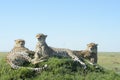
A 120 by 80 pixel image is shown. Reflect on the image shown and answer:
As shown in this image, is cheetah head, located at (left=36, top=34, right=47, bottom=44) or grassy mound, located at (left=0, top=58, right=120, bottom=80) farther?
cheetah head, located at (left=36, top=34, right=47, bottom=44)

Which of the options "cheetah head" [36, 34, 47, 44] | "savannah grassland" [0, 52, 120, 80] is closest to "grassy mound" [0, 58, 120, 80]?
"savannah grassland" [0, 52, 120, 80]

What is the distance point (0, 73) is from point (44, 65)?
1448mm

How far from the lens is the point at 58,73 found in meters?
13.0

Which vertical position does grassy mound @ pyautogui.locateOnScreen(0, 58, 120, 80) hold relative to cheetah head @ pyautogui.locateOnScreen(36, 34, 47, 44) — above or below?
below

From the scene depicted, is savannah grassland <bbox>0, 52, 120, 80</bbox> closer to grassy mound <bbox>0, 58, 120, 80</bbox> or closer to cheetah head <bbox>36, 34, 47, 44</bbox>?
grassy mound <bbox>0, 58, 120, 80</bbox>

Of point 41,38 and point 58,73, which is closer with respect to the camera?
point 58,73

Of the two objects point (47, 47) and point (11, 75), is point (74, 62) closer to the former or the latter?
point (47, 47)

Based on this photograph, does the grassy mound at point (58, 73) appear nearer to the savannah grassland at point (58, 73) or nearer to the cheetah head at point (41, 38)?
the savannah grassland at point (58, 73)

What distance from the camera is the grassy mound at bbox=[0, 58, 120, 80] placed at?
506 inches

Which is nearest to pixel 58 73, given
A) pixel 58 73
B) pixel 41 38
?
pixel 58 73

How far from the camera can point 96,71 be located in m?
13.9

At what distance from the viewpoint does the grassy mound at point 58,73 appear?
12.8 metres

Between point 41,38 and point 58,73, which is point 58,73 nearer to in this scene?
point 58,73

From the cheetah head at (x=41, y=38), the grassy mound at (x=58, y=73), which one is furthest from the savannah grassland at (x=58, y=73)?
the cheetah head at (x=41, y=38)
